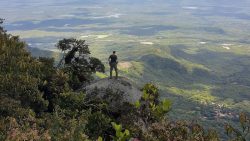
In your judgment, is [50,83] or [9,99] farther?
[50,83]

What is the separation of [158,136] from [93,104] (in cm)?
2338

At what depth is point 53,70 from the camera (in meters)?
65.0

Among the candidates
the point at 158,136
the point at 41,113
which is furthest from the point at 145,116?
the point at 158,136

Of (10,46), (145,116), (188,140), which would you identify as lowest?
(145,116)

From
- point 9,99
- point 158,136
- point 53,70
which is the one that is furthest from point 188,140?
point 53,70

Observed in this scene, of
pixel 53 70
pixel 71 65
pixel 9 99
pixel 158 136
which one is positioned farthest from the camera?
pixel 71 65

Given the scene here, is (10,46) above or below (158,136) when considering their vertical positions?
above

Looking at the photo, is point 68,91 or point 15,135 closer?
point 15,135

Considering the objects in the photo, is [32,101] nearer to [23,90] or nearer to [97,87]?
[23,90]

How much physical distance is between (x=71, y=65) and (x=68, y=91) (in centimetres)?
1174

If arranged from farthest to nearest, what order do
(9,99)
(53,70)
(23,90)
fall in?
(53,70), (23,90), (9,99)

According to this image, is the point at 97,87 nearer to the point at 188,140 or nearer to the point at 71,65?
the point at 71,65

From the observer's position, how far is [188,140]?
3422cm

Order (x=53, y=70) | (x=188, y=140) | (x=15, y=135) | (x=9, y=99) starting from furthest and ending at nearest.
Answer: (x=53, y=70), (x=9, y=99), (x=188, y=140), (x=15, y=135)
